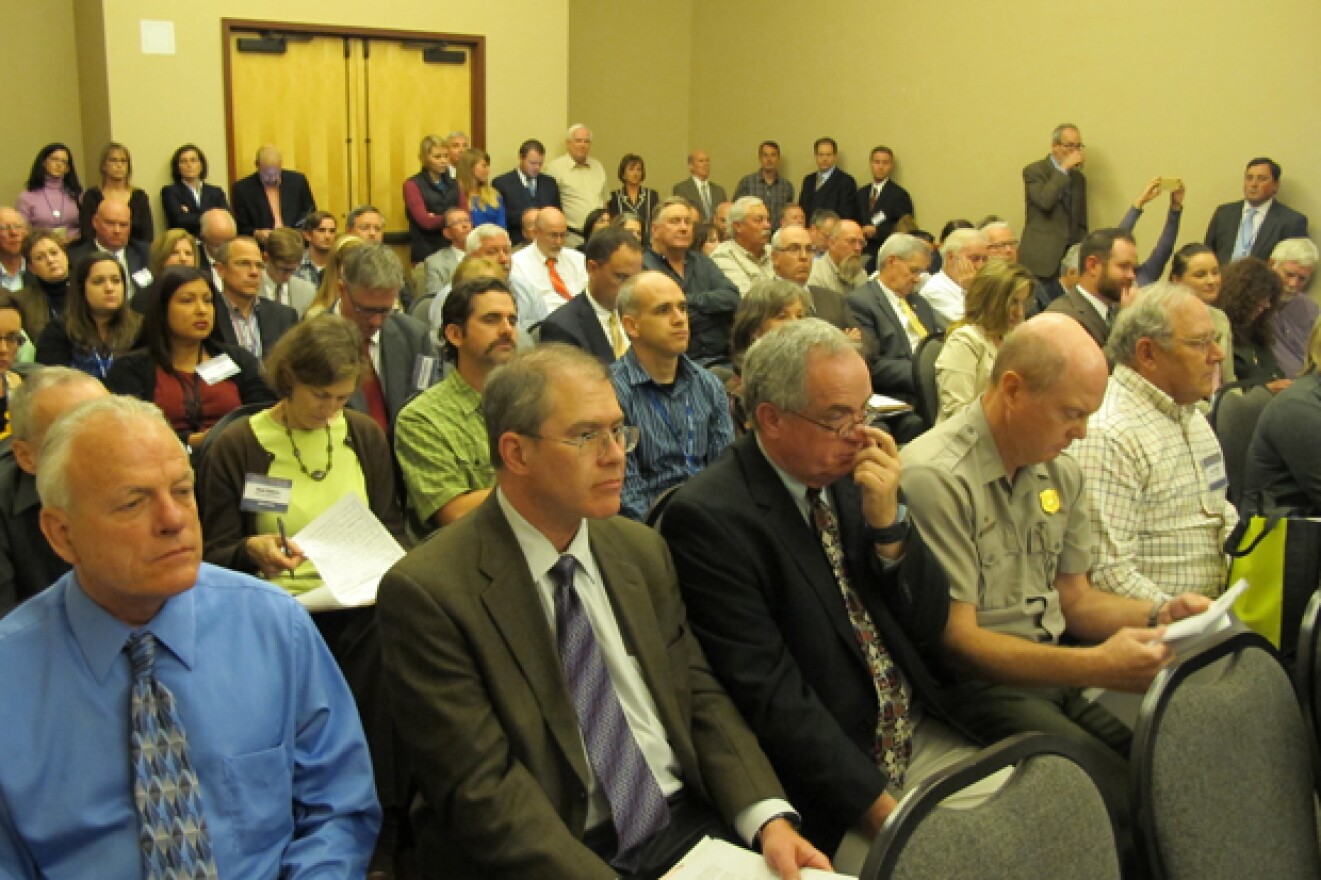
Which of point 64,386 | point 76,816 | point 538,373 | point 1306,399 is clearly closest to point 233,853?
point 76,816

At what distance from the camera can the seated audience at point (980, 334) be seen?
4836mm

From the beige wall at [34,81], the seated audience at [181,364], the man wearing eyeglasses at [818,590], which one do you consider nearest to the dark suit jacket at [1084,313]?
the man wearing eyeglasses at [818,590]

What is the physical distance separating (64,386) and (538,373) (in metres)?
1.24

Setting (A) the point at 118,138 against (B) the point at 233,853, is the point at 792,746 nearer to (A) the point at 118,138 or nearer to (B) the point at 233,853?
(B) the point at 233,853

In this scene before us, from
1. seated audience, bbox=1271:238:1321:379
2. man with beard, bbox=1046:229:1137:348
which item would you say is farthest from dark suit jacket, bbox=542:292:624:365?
seated audience, bbox=1271:238:1321:379

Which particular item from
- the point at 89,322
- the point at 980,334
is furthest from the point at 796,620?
the point at 89,322

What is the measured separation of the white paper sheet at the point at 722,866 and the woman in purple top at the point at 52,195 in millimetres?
8953

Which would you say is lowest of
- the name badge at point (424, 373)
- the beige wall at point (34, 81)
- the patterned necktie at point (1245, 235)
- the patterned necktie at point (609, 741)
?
the patterned necktie at point (609, 741)

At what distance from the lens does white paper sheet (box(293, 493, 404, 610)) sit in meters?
2.89

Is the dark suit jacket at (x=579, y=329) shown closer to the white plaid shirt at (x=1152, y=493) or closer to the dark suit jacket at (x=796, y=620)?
the white plaid shirt at (x=1152, y=493)

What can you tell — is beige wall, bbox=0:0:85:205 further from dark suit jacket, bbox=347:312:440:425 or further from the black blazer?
dark suit jacket, bbox=347:312:440:425

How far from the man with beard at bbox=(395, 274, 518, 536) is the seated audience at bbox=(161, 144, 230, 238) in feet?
21.9

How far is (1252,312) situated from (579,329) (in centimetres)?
295

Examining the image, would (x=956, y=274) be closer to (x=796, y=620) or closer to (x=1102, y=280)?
(x=1102, y=280)
